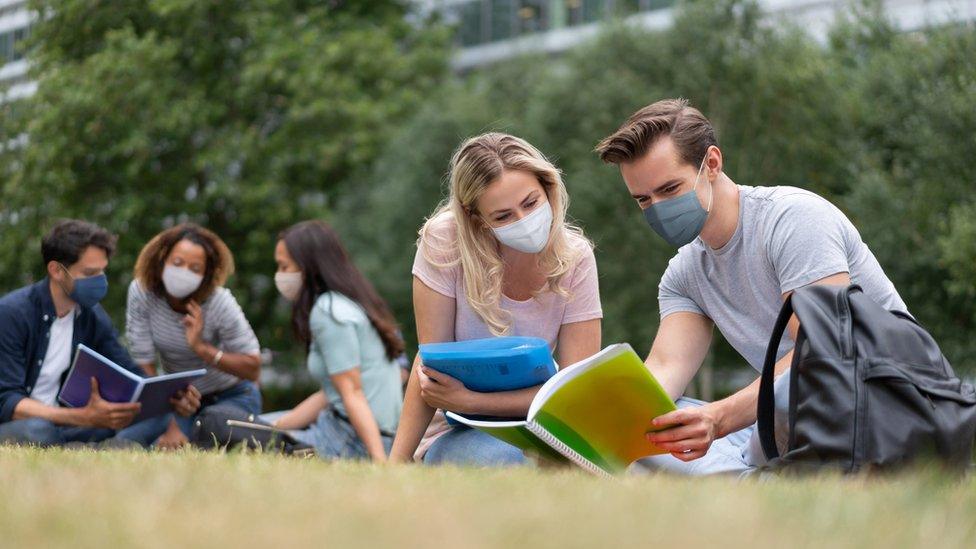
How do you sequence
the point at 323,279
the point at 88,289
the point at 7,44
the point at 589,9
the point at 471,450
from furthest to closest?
1. the point at 589,9
2. the point at 7,44
3. the point at 323,279
4. the point at 88,289
5. the point at 471,450

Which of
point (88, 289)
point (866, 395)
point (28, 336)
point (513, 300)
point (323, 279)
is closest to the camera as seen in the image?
point (866, 395)

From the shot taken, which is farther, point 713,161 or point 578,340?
point 578,340

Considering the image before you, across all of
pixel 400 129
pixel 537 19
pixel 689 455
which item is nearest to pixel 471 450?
pixel 689 455

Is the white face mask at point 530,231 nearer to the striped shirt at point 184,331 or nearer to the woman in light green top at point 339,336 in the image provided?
the woman in light green top at point 339,336

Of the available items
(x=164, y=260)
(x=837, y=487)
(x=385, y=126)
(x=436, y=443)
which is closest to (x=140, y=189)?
(x=385, y=126)

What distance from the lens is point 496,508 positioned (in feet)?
8.04

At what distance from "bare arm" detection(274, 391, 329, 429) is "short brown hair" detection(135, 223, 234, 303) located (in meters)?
1.01

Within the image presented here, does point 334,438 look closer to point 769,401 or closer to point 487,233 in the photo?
point 487,233

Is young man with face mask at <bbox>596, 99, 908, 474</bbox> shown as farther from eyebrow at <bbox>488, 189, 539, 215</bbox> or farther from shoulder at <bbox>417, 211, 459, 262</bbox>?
shoulder at <bbox>417, 211, 459, 262</bbox>

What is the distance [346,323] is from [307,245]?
0.62m

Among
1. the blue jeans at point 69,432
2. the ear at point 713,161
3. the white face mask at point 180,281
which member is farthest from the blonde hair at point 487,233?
the white face mask at point 180,281

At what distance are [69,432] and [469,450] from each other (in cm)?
352

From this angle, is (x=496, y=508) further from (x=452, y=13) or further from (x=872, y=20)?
(x=452, y=13)

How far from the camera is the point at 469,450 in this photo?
528 cm
